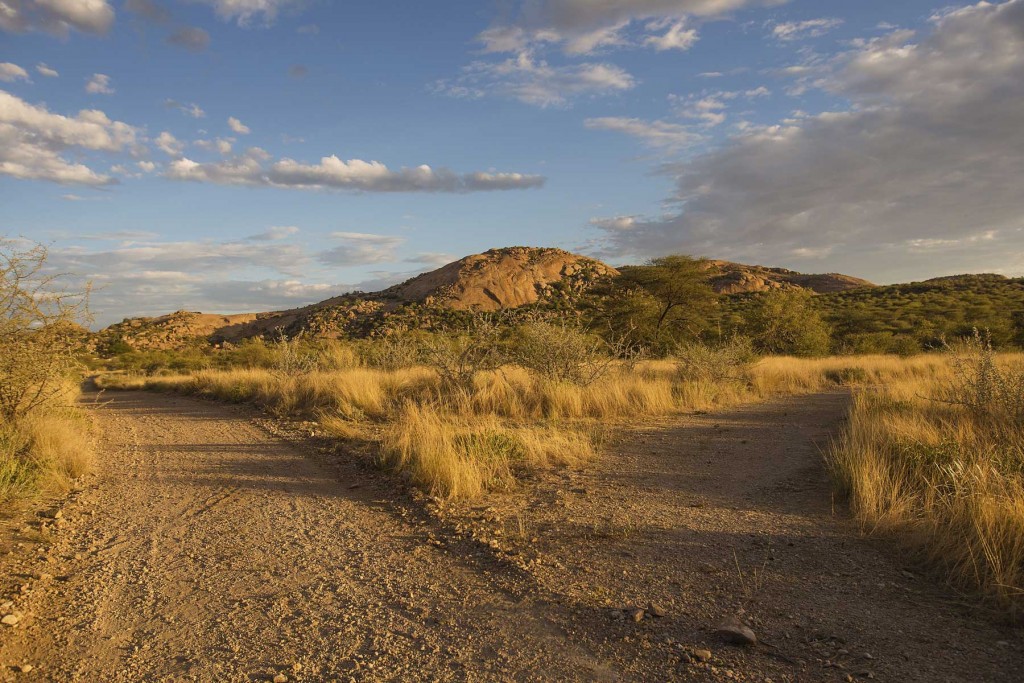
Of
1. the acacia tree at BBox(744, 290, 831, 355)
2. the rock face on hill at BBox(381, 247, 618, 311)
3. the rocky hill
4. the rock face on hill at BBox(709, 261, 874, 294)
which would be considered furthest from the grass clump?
the rock face on hill at BBox(709, 261, 874, 294)

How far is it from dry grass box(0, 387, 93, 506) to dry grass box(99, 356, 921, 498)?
355cm

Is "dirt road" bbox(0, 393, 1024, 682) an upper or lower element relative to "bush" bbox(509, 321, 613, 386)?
lower

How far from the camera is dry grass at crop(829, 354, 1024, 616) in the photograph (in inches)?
168

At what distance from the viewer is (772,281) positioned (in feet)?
235

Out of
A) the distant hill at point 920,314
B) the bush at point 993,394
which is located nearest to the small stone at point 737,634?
the bush at point 993,394

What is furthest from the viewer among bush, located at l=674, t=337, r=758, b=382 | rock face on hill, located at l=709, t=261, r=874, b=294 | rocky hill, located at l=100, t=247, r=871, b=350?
rock face on hill, located at l=709, t=261, r=874, b=294

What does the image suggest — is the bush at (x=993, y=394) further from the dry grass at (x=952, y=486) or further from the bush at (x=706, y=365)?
the bush at (x=706, y=365)

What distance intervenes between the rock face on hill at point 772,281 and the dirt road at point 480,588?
58.6 m

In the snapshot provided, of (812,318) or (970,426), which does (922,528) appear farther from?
(812,318)

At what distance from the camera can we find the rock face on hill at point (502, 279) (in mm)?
52500

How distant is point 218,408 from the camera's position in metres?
15.5

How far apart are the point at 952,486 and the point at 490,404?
7633 millimetres

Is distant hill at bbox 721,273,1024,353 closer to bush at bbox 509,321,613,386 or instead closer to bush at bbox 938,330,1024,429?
bush at bbox 938,330,1024,429

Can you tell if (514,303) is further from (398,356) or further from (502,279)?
(398,356)
